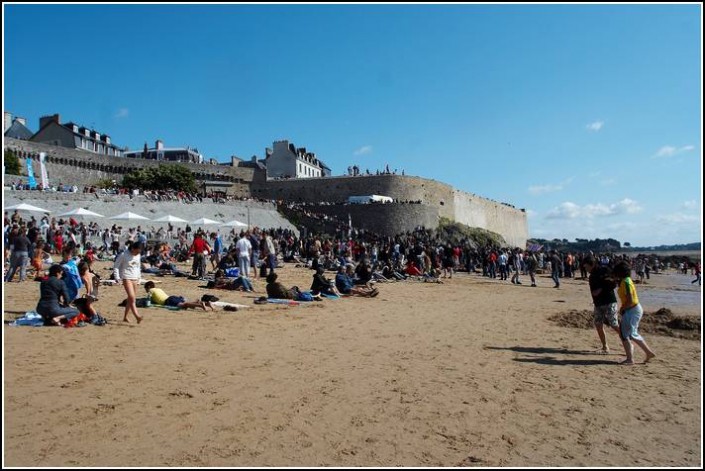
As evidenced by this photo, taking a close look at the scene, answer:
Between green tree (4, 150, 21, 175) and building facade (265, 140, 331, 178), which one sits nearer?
green tree (4, 150, 21, 175)

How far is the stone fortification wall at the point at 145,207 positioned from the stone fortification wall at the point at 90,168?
16.0 m

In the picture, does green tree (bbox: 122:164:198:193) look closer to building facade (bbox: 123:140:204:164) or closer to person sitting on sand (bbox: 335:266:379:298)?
building facade (bbox: 123:140:204:164)

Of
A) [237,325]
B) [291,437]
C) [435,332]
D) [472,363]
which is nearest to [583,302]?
[435,332]

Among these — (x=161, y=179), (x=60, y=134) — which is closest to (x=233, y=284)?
(x=161, y=179)

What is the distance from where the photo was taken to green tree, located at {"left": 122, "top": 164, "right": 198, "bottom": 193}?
49.9m

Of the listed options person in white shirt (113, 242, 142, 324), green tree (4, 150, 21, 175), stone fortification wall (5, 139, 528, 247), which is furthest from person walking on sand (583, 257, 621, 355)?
green tree (4, 150, 21, 175)

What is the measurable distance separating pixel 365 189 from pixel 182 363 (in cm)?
5135

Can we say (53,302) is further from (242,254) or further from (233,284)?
(242,254)

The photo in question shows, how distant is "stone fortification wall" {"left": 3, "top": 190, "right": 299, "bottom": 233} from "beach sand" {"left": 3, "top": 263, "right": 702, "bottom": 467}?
2066cm

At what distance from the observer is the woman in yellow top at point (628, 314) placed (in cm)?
686

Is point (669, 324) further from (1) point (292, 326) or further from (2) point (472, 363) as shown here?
(1) point (292, 326)

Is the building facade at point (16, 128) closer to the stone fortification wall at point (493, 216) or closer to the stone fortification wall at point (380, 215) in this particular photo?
the stone fortification wall at point (380, 215)

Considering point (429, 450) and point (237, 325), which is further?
point (237, 325)

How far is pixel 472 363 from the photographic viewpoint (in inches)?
260
